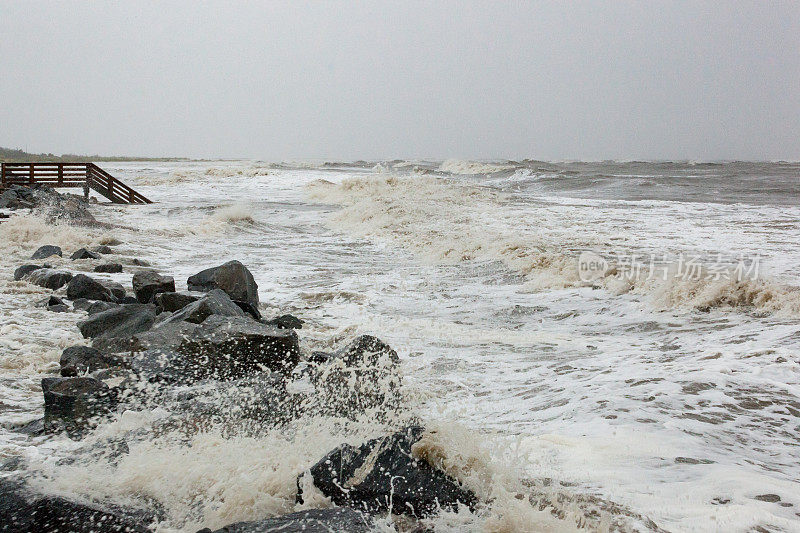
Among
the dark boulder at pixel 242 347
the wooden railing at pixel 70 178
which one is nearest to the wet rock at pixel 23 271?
the dark boulder at pixel 242 347

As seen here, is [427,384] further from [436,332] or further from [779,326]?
[779,326]

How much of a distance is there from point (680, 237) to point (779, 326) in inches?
295

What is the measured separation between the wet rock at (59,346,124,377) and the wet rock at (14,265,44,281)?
3881 millimetres

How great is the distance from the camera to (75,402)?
163 inches

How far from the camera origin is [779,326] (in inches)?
235

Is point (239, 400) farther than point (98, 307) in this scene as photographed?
No

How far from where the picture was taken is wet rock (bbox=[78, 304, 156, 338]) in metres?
5.80

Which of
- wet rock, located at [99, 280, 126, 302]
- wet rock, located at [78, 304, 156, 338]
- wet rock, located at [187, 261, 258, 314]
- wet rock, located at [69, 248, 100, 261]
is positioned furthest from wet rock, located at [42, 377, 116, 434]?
wet rock, located at [69, 248, 100, 261]

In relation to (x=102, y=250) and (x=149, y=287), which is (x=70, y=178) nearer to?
(x=102, y=250)

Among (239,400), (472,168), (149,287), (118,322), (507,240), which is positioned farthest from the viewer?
(472,168)

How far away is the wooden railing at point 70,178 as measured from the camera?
2331cm

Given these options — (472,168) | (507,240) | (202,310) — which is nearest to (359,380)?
(202,310)

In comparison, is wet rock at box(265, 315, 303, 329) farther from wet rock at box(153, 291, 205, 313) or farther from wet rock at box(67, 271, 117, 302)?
wet rock at box(67, 271, 117, 302)

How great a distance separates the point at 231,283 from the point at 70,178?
67.7 feet
